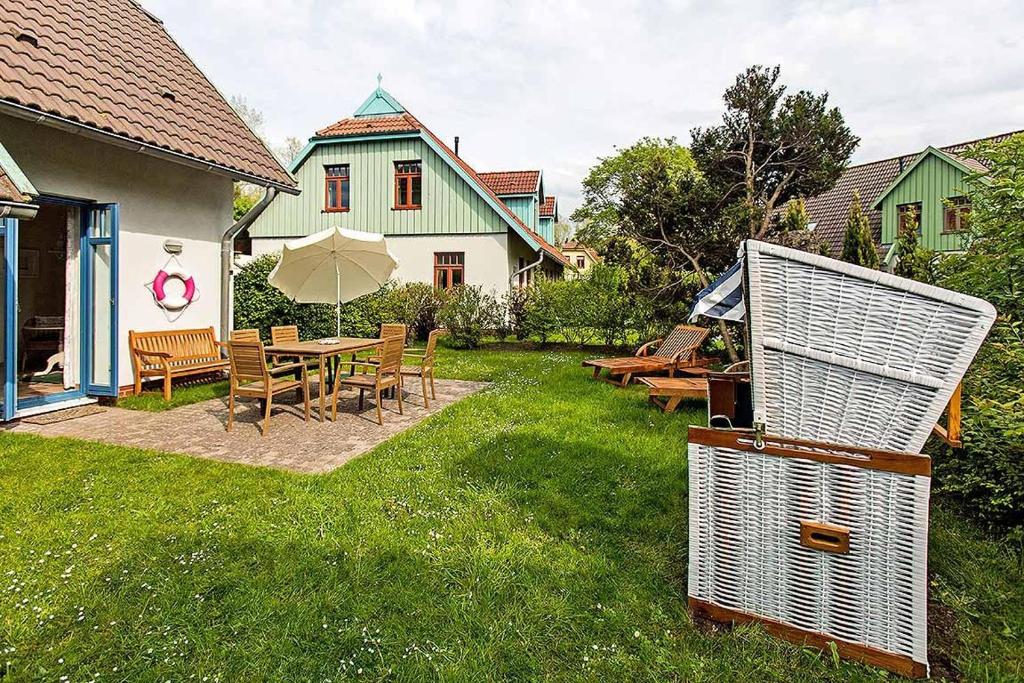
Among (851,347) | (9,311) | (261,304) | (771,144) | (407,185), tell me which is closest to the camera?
(851,347)

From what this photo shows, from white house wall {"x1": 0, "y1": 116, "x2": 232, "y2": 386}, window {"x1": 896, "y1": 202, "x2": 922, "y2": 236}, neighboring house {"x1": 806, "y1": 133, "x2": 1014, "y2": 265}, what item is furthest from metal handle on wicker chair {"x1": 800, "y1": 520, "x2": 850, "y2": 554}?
window {"x1": 896, "y1": 202, "x2": 922, "y2": 236}

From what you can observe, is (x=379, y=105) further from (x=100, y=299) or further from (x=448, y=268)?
(x=100, y=299)

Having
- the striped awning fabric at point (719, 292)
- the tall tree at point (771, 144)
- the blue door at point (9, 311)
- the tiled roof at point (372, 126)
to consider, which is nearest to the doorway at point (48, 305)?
the blue door at point (9, 311)

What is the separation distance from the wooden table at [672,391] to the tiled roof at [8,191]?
7.18m

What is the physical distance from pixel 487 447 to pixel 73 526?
11.3ft

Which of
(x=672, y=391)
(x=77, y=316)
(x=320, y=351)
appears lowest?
(x=672, y=391)

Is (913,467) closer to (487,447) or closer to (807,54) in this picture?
(487,447)

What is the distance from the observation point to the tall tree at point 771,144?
39.3 ft

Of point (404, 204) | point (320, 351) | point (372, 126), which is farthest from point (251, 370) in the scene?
point (372, 126)

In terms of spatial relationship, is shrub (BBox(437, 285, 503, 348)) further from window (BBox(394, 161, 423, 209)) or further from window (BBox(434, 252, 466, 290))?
window (BBox(394, 161, 423, 209))

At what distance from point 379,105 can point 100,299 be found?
1541 cm

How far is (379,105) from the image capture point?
21.0m

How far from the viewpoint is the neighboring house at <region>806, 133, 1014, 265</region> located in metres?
20.5

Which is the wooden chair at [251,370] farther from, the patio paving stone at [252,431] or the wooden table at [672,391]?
the wooden table at [672,391]
